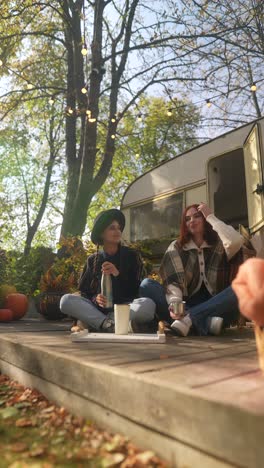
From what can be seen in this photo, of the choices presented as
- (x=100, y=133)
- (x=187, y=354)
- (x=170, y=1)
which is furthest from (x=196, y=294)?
(x=100, y=133)

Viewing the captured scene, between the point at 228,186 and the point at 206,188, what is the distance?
0.87m

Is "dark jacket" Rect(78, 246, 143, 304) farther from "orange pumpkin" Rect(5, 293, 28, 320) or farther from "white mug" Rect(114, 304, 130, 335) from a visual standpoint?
"orange pumpkin" Rect(5, 293, 28, 320)

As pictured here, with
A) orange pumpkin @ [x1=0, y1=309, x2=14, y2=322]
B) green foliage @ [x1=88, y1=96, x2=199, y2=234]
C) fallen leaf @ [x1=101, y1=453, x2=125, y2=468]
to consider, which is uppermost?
green foliage @ [x1=88, y1=96, x2=199, y2=234]

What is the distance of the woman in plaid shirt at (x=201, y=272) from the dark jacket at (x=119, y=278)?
244 millimetres

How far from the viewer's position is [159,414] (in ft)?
4.33

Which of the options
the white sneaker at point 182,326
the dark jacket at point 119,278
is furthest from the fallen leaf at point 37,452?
the dark jacket at point 119,278

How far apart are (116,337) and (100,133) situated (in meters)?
12.4

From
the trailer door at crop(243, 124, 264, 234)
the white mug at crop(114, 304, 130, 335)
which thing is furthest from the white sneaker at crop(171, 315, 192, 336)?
the trailer door at crop(243, 124, 264, 234)

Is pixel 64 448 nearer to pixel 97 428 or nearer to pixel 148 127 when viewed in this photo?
pixel 97 428

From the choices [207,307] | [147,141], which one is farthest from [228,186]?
[147,141]

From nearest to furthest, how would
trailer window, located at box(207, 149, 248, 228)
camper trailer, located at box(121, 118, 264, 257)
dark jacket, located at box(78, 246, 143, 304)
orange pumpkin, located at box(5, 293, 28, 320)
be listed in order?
1. dark jacket, located at box(78, 246, 143, 304)
2. camper trailer, located at box(121, 118, 264, 257)
3. orange pumpkin, located at box(5, 293, 28, 320)
4. trailer window, located at box(207, 149, 248, 228)

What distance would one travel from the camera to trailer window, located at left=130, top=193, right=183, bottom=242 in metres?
6.71

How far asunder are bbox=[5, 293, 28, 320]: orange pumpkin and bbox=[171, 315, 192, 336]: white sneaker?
3.24m

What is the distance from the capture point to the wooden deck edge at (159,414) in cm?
108
